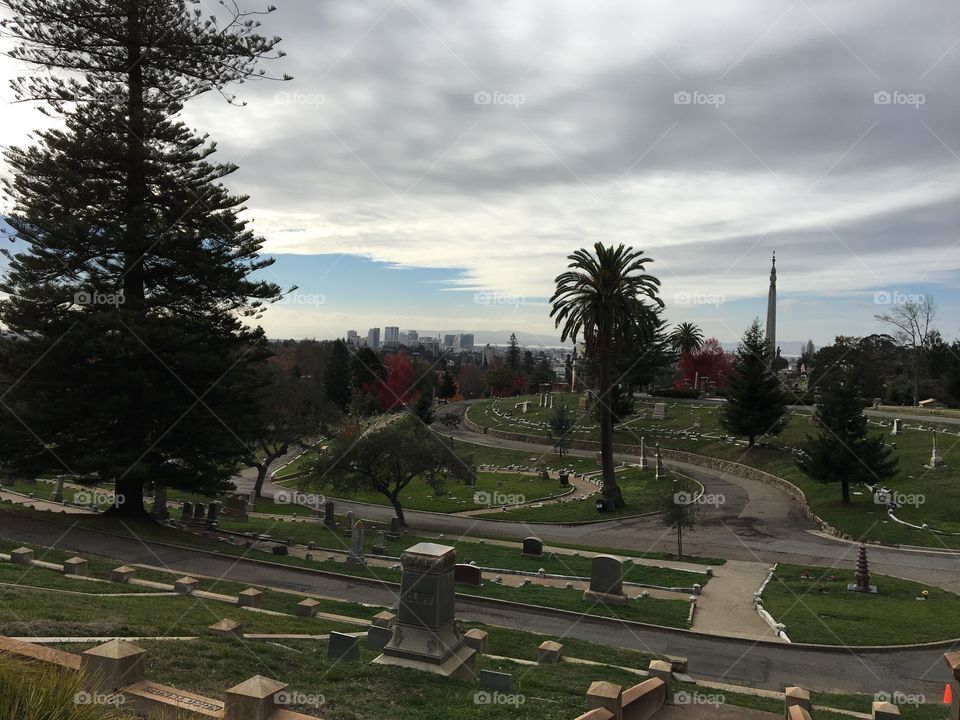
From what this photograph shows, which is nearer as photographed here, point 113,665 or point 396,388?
point 113,665

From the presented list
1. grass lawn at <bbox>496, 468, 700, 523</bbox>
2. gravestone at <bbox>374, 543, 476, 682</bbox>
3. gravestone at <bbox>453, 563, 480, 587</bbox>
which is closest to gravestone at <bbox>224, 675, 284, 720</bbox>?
gravestone at <bbox>374, 543, 476, 682</bbox>

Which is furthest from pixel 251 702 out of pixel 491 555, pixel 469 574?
pixel 491 555

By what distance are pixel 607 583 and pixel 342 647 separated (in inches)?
365

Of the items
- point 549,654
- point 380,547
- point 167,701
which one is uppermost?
point 167,701

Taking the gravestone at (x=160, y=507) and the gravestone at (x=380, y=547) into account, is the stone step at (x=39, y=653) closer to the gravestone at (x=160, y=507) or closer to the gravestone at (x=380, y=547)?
the gravestone at (x=380, y=547)

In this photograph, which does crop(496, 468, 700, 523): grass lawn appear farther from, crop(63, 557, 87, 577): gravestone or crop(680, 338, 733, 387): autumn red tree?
crop(680, 338, 733, 387): autumn red tree

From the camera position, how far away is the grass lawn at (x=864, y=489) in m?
24.2

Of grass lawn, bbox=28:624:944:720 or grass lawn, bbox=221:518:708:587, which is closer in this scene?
grass lawn, bbox=28:624:944:720

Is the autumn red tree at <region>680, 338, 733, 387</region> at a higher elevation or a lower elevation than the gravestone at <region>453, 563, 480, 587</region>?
higher

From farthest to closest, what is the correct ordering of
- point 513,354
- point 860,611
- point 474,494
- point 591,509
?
1. point 513,354
2. point 474,494
3. point 591,509
4. point 860,611

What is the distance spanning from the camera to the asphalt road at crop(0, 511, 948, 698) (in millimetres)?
11867

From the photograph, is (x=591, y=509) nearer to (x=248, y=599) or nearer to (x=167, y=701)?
(x=248, y=599)

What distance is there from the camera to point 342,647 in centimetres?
880

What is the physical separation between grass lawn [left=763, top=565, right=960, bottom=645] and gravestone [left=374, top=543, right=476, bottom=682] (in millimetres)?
8745
